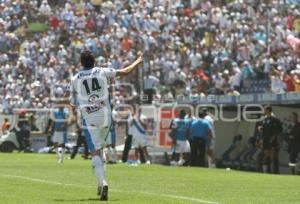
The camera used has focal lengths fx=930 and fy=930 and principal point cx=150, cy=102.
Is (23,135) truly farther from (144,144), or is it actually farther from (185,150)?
(185,150)

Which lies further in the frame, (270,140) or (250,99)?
(250,99)

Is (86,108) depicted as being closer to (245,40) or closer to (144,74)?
(144,74)

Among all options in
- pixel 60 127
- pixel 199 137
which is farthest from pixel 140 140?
pixel 60 127

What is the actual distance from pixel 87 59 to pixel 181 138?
16.3 meters

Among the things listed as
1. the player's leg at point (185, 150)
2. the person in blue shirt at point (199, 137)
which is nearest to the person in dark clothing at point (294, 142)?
the person in blue shirt at point (199, 137)

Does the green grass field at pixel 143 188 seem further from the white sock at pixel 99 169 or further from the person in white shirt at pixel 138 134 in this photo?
the person in white shirt at pixel 138 134

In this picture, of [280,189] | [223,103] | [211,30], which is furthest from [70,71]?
[280,189]

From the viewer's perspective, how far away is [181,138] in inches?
1193

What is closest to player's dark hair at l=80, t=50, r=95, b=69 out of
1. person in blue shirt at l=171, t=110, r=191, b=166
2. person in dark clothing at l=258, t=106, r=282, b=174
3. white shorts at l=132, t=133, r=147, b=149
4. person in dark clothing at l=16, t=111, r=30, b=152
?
person in dark clothing at l=258, t=106, r=282, b=174

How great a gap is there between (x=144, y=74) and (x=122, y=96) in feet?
5.06

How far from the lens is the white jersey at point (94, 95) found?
14.3 m

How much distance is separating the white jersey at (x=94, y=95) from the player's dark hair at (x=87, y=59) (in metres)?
0.08

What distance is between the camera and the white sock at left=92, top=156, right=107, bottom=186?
13.8 m

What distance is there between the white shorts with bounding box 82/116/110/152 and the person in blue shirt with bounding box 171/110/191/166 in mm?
15591
